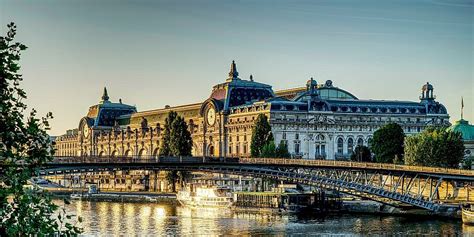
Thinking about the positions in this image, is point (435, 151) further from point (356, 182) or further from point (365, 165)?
point (365, 165)

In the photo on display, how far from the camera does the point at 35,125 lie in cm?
2438

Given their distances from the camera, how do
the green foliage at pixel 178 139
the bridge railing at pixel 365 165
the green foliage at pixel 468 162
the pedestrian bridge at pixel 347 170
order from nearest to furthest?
the pedestrian bridge at pixel 347 170 → the bridge railing at pixel 365 165 → the green foliage at pixel 468 162 → the green foliage at pixel 178 139

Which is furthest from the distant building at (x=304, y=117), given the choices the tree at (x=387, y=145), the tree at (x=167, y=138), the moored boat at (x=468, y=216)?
the moored boat at (x=468, y=216)

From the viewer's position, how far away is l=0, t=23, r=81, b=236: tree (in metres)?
→ 23.8

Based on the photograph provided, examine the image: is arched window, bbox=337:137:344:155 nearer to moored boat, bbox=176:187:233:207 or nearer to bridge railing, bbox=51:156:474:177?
moored boat, bbox=176:187:233:207

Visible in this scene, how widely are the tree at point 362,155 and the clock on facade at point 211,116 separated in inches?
1251

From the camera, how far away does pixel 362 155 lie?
148 meters

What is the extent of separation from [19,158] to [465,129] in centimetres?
12641

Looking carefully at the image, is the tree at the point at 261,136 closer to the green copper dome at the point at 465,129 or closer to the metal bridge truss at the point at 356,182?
the green copper dome at the point at 465,129

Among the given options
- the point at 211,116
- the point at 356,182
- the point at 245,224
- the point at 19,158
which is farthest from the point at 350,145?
the point at 19,158

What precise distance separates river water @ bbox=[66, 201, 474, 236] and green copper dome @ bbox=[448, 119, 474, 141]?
50362 millimetres

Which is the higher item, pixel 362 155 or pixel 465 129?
pixel 465 129

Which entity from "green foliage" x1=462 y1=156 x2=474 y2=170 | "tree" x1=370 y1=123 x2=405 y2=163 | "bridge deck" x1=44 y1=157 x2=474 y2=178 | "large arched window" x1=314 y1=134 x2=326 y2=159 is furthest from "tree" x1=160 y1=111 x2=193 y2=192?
"green foliage" x1=462 y1=156 x2=474 y2=170

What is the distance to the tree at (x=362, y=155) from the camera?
147 metres
